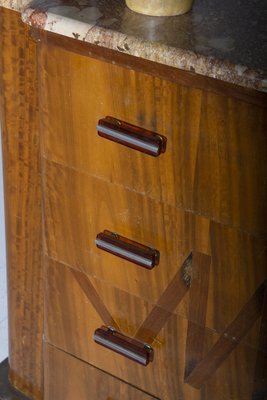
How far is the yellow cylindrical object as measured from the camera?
122 cm

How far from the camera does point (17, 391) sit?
1761mm

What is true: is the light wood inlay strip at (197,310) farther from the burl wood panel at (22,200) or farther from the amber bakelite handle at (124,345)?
the burl wood panel at (22,200)

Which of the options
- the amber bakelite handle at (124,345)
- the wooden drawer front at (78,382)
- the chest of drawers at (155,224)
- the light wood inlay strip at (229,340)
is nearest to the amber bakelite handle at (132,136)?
the chest of drawers at (155,224)

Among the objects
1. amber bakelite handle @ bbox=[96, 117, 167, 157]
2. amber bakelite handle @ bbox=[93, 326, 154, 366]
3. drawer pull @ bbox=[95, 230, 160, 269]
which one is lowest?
amber bakelite handle @ bbox=[93, 326, 154, 366]

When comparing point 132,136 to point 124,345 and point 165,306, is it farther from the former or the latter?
point 124,345

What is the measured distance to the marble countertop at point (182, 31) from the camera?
43.6 inches

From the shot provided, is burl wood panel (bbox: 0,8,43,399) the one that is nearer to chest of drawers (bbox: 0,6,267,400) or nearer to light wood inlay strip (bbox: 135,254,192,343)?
chest of drawers (bbox: 0,6,267,400)

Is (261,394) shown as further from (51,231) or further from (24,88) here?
(24,88)

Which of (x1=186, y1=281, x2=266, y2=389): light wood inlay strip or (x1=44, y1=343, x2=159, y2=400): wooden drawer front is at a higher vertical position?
(x1=186, y1=281, x2=266, y2=389): light wood inlay strip

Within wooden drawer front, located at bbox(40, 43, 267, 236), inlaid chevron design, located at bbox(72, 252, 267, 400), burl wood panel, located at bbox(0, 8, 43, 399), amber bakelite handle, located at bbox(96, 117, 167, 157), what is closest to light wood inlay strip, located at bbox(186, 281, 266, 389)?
inlaid chevron design, located at bbox(72, 252, 267, 400)

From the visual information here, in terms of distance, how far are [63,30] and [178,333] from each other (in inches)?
19.8

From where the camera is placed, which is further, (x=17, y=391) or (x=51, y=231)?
(x=17, y=391)

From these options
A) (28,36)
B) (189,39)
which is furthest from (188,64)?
(28,36)

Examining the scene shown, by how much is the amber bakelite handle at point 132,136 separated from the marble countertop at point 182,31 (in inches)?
4.5
